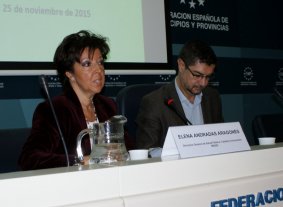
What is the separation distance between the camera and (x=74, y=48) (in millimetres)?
2326

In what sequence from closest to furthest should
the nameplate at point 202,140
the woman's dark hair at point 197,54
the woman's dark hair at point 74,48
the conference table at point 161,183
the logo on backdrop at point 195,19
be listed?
the conference table at point 161,183
the nameplate at point 202,140
the woman's dark hair at point 74,48
the woman's dark hair at point 197,54
the logo on backdrop at point 195,19

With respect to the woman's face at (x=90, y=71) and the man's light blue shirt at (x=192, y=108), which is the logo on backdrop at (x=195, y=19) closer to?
the man's light blue shirt at (x=192, y=108)

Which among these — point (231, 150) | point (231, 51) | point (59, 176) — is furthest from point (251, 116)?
point (59, 176)

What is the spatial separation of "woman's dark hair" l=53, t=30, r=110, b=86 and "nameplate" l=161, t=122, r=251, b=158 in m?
1.05

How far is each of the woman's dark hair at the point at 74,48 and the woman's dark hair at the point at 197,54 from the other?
1.87 ft

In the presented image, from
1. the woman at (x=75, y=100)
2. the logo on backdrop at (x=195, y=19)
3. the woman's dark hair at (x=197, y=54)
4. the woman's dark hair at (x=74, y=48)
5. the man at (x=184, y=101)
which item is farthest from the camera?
the logo on backdrop at (x=195, y=19)

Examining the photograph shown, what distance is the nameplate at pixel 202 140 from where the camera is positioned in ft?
4.50

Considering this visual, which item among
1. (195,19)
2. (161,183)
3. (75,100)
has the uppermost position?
(195,19)

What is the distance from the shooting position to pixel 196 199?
4.27ft

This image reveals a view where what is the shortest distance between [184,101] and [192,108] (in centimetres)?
7

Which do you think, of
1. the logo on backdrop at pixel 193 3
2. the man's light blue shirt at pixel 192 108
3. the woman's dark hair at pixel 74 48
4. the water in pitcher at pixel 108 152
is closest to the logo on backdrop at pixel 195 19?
the logo on backdrop at pixel 193 3

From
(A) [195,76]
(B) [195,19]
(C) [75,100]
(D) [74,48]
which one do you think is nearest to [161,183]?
(C) [75,100]

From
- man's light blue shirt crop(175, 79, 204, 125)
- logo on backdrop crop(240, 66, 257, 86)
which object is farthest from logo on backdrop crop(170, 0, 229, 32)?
man's light blue shirt crop(175, 79, 204, 125)

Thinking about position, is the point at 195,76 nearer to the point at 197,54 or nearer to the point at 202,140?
the point at 197,54
